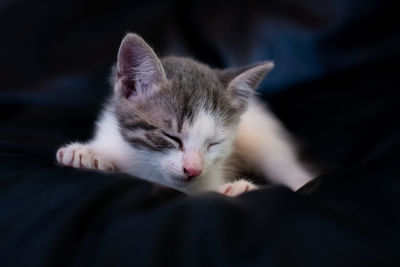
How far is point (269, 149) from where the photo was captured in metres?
1.28

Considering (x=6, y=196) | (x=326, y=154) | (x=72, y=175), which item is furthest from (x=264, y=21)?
(x=6, y=196)

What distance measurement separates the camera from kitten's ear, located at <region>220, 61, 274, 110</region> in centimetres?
118

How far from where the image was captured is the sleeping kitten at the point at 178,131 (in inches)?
40.6

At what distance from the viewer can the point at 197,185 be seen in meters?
1.12

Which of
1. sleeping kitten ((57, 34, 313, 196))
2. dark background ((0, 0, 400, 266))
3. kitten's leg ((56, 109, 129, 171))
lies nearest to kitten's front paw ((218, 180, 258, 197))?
sleeping kitten ((57, 34, 313, 196))

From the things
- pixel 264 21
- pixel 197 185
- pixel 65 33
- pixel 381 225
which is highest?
pixel 264 21

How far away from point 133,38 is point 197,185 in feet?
1.32

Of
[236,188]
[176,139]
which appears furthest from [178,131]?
[236,188]

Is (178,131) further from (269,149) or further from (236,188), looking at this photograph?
(269,149)

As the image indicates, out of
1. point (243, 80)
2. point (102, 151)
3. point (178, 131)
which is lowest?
point (102, 151)

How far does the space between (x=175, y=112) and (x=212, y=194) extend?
0.27 metres

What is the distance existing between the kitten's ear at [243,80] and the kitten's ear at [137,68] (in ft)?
0.68

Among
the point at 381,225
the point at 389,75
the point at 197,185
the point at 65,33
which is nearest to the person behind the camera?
the point at 381,225

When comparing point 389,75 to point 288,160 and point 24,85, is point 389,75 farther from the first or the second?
point 24,85
